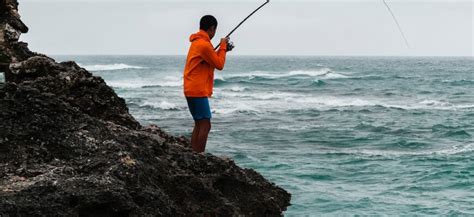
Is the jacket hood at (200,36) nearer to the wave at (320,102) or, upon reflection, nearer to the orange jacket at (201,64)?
the orange jacket at (201,64)

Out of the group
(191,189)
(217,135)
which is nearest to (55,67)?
(191,189)

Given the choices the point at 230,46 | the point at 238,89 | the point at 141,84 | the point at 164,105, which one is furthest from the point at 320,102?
the point at 230,46

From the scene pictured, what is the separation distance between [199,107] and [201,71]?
30 cm

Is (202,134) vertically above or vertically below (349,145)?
above

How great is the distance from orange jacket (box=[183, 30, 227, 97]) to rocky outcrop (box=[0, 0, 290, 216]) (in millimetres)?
747

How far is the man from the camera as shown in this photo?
5.51 metres

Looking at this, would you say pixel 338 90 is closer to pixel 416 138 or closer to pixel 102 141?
pixel 416 138

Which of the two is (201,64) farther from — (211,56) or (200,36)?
(200,36)

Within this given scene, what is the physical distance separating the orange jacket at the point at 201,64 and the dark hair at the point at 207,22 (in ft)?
0.13

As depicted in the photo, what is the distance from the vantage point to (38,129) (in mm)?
3984

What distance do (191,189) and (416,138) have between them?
60.2 feet

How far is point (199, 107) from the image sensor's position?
5.71 meters

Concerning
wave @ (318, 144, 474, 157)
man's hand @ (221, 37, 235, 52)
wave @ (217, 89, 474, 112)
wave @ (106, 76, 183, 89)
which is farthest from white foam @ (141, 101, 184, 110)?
man's hand @ (221, 37, 235, 52)

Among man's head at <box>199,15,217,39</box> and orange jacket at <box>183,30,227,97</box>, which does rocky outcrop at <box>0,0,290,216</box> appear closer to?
orange jacket at <box>183,30,227,97</box>
